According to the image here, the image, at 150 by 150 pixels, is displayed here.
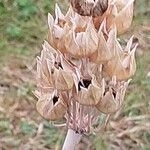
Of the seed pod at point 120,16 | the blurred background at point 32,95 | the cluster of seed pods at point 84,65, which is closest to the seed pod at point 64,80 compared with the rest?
the cluster of seed pods at point 84,65

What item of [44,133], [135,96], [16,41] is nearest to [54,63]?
[44,133]

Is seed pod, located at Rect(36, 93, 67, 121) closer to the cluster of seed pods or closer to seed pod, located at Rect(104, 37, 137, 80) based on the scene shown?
the cluster of seed pods

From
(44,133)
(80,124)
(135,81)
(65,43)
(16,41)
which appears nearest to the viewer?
(65,43)

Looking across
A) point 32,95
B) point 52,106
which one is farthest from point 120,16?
point 32,95

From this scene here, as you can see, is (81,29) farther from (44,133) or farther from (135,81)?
(135,81)

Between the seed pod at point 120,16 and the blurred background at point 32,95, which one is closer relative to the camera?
the seed pod at point 120,16

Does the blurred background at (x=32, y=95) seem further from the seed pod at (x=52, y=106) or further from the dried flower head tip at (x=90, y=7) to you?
the dried flower head tip at (x=90, y=7)

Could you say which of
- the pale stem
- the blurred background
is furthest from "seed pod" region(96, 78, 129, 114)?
the blurred background
